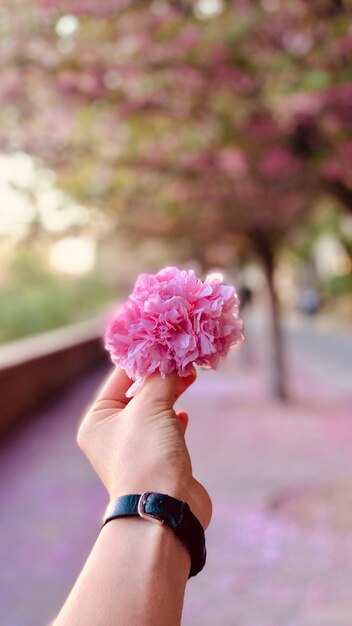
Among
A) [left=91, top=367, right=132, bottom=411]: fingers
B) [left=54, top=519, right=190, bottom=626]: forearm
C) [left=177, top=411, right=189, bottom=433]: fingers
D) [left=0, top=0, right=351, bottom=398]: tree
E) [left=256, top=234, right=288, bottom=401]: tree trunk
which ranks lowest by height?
[left=256, top=234, right=288, bottom=401]: tree trunk

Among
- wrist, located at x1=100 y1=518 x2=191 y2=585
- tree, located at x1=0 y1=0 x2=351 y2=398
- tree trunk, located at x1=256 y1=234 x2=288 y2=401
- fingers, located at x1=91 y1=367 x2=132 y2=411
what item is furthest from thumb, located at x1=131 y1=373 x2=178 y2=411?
tree trunk, located at x1=256 y1=234 x2=288 y2=401

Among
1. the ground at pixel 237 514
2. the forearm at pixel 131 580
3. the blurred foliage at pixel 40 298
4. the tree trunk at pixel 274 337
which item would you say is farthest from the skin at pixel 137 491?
the blurred foliage at pixel 40 298

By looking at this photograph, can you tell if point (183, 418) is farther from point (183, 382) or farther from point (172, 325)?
point (172, 325)

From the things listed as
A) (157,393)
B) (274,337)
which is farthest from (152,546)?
(274,337)

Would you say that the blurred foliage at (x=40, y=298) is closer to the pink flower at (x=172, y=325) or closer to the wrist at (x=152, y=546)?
the pink flower at (x=172, y=325)

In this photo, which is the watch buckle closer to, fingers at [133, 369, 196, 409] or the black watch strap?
the black watch strap

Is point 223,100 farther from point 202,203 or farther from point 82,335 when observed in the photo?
point 82,335

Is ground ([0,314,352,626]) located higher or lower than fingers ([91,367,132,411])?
lower

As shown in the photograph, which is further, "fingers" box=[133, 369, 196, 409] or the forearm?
"fingers" box=[133, 369, 196, 409]
